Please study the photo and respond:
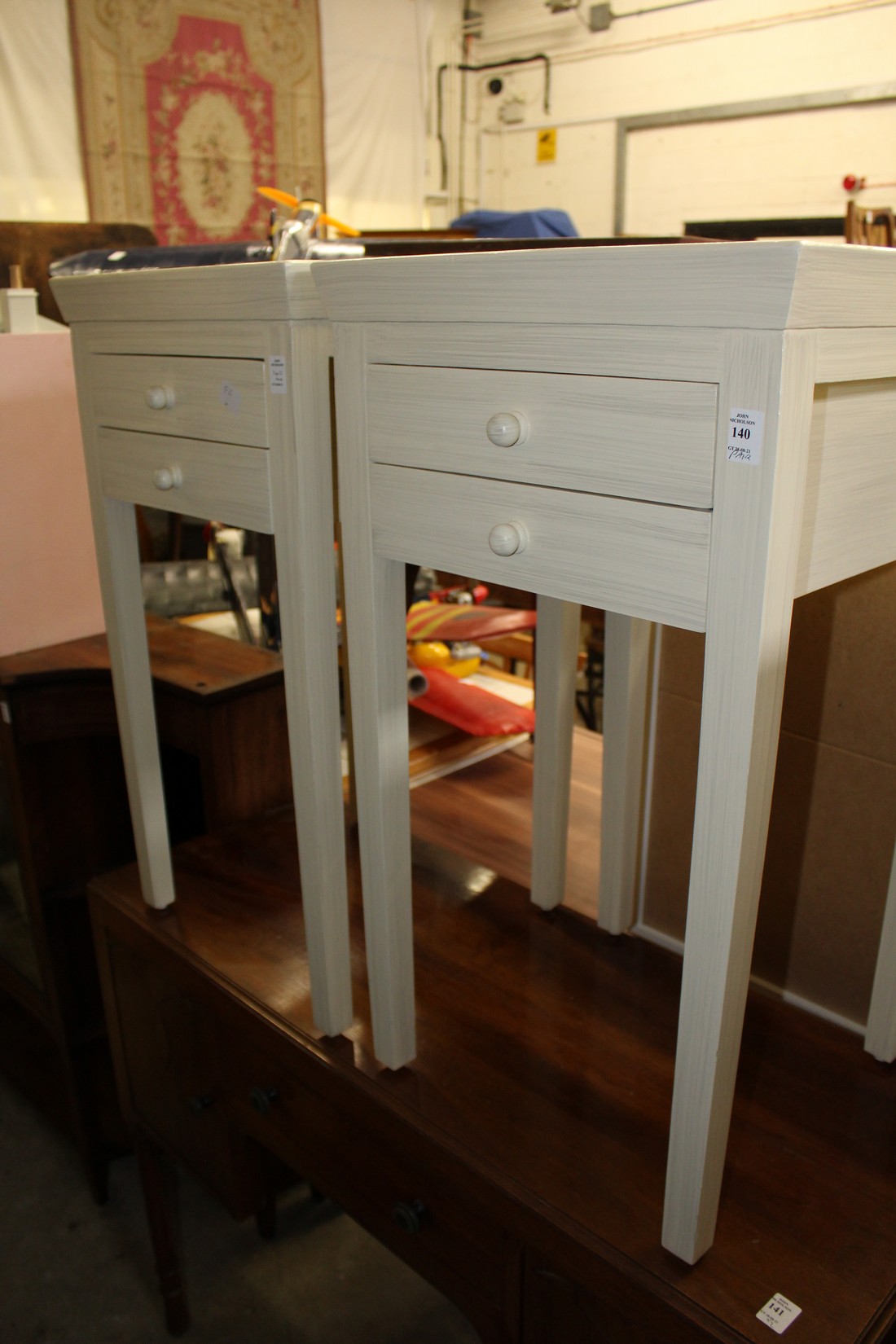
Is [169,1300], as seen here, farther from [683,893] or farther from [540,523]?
[540,523]

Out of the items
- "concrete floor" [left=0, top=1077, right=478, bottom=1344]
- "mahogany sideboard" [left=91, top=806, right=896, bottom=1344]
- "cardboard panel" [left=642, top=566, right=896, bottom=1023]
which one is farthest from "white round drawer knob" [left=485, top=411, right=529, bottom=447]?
"concrete floor" [left=0, top=1077, right=478, bottom=1344]

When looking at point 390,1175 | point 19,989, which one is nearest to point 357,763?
point 390,1175

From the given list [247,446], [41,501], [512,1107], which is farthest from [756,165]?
[512,1107]

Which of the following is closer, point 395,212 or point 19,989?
point 19,989

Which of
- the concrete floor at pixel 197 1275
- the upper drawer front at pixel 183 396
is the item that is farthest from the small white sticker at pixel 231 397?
the concrete floor at pixel 197 1275

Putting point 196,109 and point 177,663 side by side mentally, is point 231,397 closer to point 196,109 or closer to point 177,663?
point 177,663

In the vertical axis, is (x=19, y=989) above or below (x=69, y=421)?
below

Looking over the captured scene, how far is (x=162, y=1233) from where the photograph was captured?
137cm

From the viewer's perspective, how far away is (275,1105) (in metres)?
1.07

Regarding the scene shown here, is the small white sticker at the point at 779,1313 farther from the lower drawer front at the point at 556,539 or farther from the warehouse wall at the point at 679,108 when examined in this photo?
the warehouse wall at the point at 679,108

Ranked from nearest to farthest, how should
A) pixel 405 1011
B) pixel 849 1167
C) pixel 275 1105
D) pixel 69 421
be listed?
pixel 849 1167 < pixel 405 1011 < pixel 275 1105 < pixel 69 421

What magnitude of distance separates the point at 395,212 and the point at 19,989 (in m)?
4.60

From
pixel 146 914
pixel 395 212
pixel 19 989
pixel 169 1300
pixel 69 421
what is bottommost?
pixel 169 1300

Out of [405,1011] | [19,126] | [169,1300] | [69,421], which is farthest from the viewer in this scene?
[19,126]
